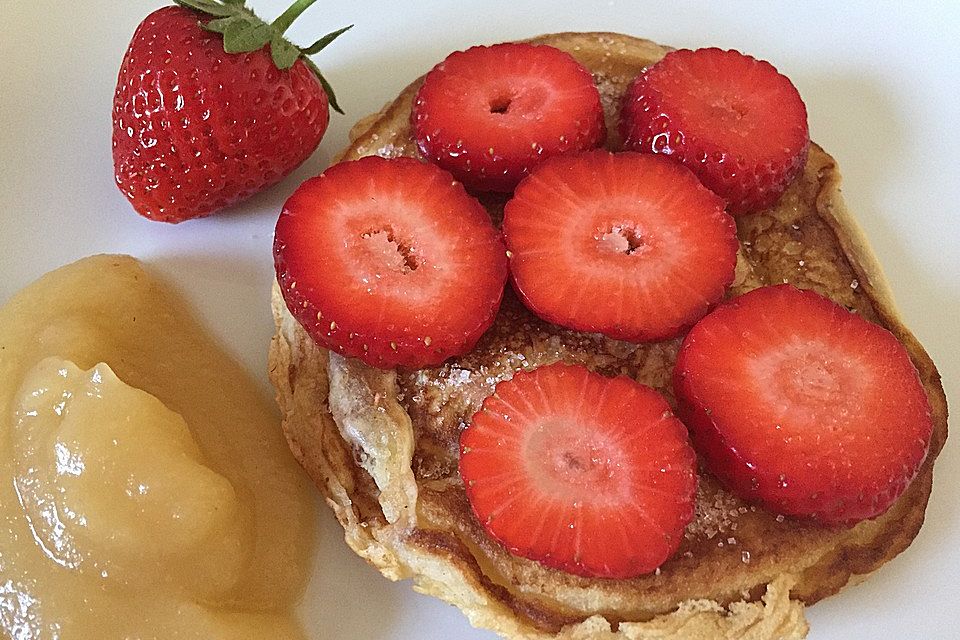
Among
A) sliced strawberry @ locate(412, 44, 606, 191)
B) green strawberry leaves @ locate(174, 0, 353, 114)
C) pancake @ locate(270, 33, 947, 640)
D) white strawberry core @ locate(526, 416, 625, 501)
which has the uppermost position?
green strawberry leaves @ locate(174, 0, 353, 114)

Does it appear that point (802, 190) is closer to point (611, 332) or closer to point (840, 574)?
point (611, 332)

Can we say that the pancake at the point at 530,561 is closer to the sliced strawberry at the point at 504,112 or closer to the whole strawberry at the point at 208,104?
the sliced strawberry at the point at 504,112

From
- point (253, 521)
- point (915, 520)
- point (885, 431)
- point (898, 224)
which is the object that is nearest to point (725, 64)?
point (898, 224)

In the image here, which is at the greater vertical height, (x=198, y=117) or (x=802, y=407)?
(x=198, y=117)

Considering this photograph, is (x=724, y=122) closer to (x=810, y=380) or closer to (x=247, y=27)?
(x=810, y=380)

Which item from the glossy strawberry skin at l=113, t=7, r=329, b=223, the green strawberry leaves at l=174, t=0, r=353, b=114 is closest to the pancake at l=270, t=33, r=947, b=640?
the glossy strawberry skin at l=113, t=7, r=329, b=223

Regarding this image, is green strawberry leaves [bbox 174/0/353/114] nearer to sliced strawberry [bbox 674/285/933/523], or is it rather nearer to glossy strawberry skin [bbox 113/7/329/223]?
glossy strawberry skin [bbox 113/7/329/223]

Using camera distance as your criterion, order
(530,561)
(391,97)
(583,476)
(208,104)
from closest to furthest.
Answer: (583,476) → (530,561) → (208,104) → (391,97)

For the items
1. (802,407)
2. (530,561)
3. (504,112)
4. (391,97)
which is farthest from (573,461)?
(391,97)
